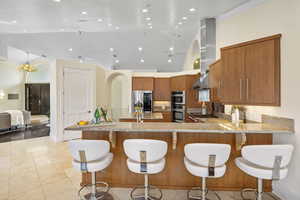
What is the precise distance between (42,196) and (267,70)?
3.92 meters

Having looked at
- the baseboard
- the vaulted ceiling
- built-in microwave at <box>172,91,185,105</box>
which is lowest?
the baseboard

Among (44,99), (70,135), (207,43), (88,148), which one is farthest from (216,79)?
(44,99)

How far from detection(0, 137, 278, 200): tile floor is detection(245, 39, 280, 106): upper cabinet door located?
156 cm

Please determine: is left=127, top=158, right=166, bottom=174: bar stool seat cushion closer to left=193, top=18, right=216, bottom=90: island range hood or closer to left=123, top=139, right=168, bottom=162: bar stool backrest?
left=123, top=139, right=168, bottom=162: bar stool backrest

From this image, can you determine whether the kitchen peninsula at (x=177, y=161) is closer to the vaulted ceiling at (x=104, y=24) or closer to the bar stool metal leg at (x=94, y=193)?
the bar stool metal leg at (x=94, y=193)

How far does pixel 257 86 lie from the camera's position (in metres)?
3.10

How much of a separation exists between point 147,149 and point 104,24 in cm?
544

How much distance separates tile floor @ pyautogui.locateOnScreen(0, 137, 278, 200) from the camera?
9.57 feet

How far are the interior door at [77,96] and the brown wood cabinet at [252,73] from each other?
478 cm

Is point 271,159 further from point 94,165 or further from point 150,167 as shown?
point 94,165

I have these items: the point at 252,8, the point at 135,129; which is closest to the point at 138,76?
the point at 252,8

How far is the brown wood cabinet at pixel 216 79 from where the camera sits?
3.99 meters

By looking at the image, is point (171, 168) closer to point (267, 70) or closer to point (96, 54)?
point (267, 70)

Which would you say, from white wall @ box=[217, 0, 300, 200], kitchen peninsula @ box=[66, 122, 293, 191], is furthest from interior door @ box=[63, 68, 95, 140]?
white wall @ box=[217, 0, 300, 200]
